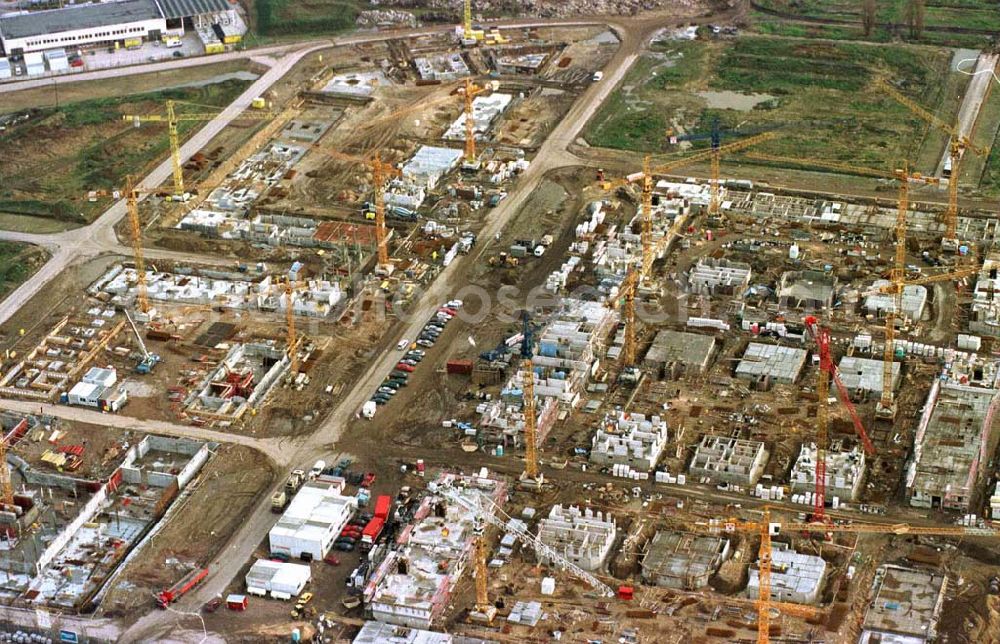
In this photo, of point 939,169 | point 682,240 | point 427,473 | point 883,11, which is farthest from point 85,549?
point 883,11

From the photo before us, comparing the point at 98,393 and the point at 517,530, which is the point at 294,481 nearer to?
the point at 517,530

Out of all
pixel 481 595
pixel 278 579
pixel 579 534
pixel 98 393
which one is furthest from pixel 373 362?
pixel 481 595

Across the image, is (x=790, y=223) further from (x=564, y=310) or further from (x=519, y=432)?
(x=519, y=432)

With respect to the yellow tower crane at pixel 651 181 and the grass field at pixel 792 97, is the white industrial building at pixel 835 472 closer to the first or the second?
the yellow tower crane at pixel 651 181

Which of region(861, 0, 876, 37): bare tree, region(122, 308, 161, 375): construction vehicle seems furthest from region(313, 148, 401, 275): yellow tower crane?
region(861, 0, 876, 37): bare tree

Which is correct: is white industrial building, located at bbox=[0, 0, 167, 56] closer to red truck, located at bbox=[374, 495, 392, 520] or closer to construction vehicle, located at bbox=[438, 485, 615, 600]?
red truck, located at bbox=[374, 495, 392, 520]
